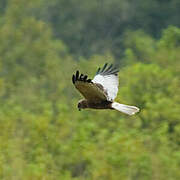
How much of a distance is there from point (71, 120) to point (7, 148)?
611 centimetres

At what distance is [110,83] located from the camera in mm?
11797

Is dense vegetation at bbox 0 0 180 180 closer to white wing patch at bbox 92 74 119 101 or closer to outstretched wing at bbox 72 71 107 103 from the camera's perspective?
white wing patch at bbox 92 74 119 101

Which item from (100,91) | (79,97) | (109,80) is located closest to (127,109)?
(100,91)

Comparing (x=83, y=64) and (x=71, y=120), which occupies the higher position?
(x=83, y=64)

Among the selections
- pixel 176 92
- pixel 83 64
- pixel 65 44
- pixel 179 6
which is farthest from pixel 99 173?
pixel 179 6

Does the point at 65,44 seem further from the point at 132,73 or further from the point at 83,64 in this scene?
the point at 132,73

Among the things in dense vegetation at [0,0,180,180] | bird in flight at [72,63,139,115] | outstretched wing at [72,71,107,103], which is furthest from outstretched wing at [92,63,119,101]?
dense vegetation at [0,0,180,180]

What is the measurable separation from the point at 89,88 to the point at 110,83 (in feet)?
4.00

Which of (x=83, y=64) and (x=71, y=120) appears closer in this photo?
(x=71, y=120)

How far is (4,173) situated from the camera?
14.8 meters

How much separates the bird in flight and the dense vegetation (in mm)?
3207

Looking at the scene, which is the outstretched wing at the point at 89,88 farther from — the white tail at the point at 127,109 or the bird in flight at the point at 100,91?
the white tail at the point at 127,109

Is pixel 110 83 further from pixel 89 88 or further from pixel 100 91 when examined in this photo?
pixel 89 88

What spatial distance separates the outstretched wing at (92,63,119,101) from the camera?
11441mm
